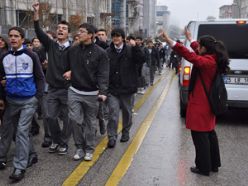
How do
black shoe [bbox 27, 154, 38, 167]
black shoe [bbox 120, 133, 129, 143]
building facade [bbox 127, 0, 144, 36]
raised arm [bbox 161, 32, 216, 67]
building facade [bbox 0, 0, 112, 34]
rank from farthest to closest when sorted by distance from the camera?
building facade [bbox 127, 0, 144, 36] → building facade [bbox 0, 0, 112, 34] → black shoe [bbox 120, 133, 129, 143] → black shoe [bbox 27, 154, 38, 167] → raised arm [bbox 161, 32, 216, 67]

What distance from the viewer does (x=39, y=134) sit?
7562 mm

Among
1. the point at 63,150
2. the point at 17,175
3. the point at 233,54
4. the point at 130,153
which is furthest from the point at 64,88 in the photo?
the point at 233,54

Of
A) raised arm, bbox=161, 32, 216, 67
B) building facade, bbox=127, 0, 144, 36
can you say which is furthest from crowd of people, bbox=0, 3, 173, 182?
building facade, bbox=127, 0, 144, 36

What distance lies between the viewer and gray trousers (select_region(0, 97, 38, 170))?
518cm

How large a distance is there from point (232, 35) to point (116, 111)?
333cm

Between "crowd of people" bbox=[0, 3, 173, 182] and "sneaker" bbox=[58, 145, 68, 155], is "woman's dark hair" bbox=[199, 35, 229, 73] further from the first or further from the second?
"sneaker" bbox=[58, 145, 68, 155]

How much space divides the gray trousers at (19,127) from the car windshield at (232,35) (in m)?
4.62

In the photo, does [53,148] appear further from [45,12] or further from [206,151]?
[45,12]

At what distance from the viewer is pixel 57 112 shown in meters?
6.28

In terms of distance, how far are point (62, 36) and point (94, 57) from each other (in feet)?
2.06

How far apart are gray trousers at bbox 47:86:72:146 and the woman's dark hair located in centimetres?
220

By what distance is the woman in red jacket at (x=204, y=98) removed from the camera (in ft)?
16.6

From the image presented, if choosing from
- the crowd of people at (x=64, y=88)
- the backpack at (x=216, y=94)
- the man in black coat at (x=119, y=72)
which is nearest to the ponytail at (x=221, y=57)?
the backpack at (x=216, y=94)

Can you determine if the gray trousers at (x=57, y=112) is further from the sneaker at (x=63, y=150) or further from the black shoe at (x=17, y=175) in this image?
the black shoe at (x=17, y=175)
